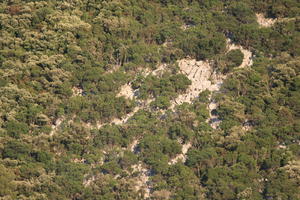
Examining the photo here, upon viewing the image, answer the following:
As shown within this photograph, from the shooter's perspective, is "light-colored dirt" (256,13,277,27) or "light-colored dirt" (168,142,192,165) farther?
"light-colored dirt" (256,13,277,27)

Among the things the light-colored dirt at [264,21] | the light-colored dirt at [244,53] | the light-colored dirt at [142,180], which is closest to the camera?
the light-colored dirt at [142,180]

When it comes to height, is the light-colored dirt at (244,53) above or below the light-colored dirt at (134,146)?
above

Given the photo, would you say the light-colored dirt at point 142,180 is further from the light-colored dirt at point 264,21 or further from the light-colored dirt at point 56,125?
the light-colored dirt at point 264,21

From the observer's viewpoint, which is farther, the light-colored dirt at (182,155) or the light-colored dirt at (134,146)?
the light-colored dirt at (134,146)

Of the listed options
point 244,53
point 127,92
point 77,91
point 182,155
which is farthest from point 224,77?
point 77,91

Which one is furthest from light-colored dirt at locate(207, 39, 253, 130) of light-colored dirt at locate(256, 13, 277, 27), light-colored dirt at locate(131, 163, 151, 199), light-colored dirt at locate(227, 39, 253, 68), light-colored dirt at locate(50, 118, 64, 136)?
light-colored dirt at locate(50, 118, 64, 136)

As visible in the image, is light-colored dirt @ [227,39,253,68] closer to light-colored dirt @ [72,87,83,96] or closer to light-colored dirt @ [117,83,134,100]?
light-colored dirt @ [117,83,134,100]

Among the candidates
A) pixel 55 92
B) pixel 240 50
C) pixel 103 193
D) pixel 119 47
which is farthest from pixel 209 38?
pixel 103 193

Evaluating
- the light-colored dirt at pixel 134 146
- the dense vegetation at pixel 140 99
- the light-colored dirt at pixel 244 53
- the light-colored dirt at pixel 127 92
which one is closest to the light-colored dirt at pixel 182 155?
the dense vegetation at pixel 140 99
